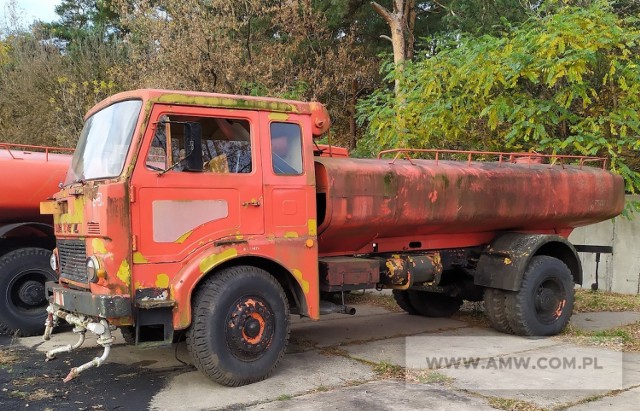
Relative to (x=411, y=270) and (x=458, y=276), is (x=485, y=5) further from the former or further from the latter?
(x=411, y=270)

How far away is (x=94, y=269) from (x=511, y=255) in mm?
4795

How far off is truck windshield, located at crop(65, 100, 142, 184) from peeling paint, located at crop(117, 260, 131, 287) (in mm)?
752

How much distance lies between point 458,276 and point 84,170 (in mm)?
4959

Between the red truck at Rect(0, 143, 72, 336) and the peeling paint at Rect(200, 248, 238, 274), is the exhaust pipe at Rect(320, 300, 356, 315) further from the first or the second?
the red truck at Rect(0, 143, 72, 336)

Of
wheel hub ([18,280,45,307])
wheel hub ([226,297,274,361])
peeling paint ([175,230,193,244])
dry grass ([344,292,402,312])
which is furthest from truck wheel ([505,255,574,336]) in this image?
wheel hub ([18,280,45,307])

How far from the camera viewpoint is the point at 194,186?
16.5 ft

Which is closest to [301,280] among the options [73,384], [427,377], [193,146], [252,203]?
[252,203]

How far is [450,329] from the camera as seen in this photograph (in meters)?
7.78

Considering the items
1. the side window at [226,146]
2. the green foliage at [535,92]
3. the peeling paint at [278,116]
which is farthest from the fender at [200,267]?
the green foliage at [535,92]

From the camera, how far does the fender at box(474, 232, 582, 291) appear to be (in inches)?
279

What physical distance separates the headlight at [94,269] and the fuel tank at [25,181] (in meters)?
3.21

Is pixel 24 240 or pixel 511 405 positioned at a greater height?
pixel 24 240

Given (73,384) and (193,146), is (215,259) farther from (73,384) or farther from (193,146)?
(73,384)

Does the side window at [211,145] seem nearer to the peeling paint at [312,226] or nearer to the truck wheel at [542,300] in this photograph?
the peeling paint at [312,226]
